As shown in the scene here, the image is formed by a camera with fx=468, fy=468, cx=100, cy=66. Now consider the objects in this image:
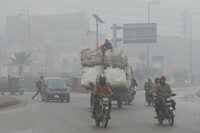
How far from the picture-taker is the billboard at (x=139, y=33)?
6694cm

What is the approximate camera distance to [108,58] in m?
23.5

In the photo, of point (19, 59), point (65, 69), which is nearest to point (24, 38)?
point (65, 69)

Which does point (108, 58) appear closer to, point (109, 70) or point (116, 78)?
point (109, 70)

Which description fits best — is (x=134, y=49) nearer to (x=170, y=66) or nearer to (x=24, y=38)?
(x=170, y=66)

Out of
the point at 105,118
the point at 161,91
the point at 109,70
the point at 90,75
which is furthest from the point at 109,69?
the point at 105,118

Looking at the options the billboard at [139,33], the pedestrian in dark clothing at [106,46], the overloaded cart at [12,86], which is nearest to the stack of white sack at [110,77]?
the pedestrian in dark clothing at [106,46]

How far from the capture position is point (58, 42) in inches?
7456

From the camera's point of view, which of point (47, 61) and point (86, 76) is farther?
point (47, 61)

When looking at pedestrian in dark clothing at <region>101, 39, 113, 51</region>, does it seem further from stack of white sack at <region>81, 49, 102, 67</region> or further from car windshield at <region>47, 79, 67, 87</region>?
car windshield at <region>47, 79, 67, 87</region>

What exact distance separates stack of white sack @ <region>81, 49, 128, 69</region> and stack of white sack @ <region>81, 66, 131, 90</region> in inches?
10.7

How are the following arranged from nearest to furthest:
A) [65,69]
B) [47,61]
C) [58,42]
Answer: [65,69], [47,61], [58,42]

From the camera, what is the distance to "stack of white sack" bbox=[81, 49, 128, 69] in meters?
23.5

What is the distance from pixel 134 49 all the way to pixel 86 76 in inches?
6333

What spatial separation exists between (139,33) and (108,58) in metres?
44.1
